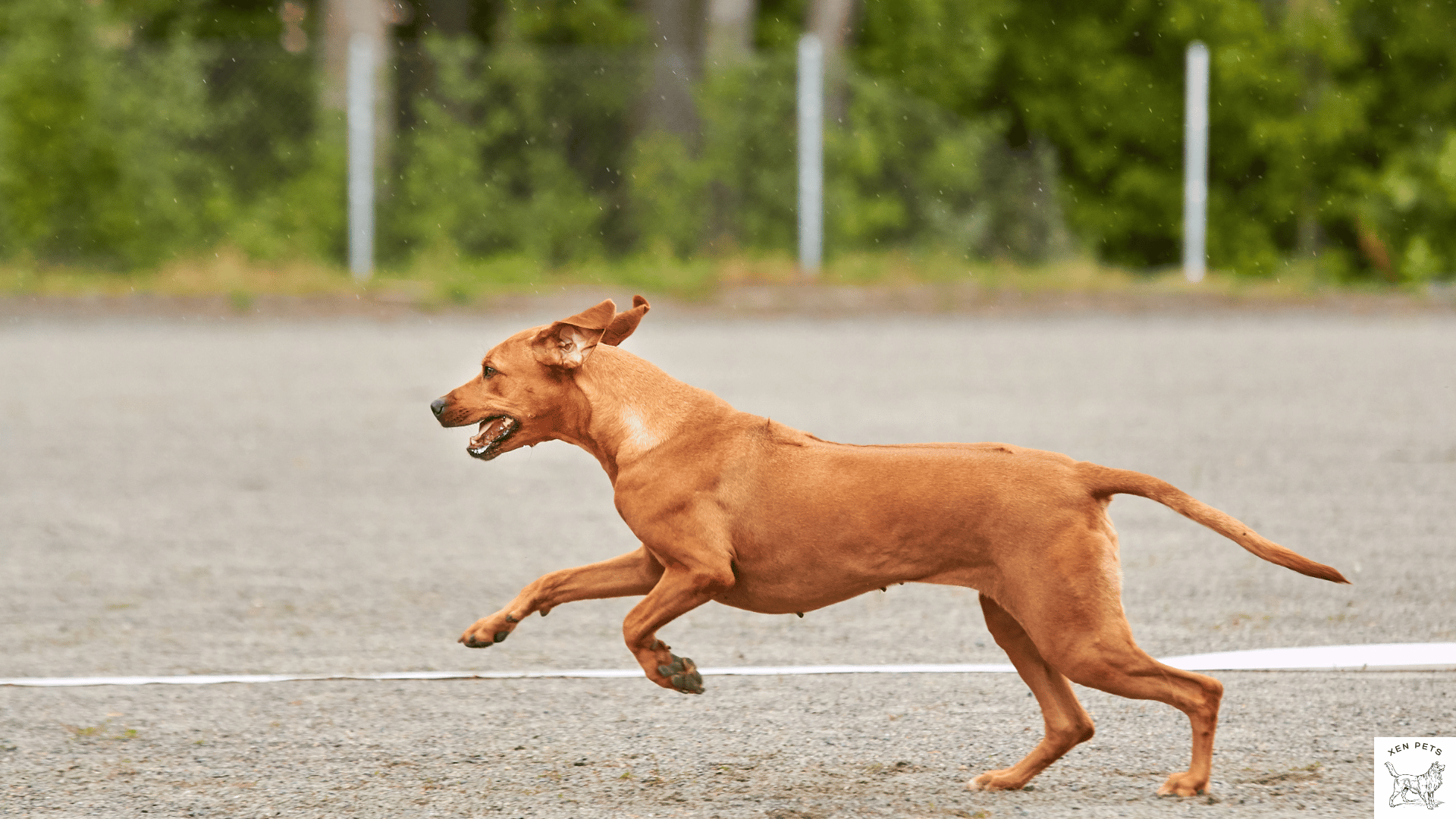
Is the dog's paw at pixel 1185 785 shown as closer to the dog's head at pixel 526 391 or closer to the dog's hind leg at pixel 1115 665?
the dog's hind leg at pixel 1115 665

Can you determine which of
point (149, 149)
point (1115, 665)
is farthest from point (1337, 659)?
point (149, 149)

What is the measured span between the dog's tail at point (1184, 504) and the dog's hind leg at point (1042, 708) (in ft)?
1.10

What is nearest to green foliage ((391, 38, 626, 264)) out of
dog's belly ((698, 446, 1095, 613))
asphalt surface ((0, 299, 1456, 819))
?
asphalt surface ((0, 299, 1456, 819))

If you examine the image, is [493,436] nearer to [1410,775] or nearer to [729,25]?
[1410,775]

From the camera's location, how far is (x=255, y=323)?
15.9 metres

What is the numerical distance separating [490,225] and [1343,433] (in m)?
11.0

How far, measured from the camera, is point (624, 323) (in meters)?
4.07

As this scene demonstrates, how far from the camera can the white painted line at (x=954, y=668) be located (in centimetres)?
485

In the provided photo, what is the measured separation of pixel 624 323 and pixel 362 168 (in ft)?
47.4

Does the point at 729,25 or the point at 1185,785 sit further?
the point at 729,25

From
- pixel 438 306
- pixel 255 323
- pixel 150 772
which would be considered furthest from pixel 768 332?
pixel 150 772

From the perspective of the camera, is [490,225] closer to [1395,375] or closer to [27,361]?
[27,361]

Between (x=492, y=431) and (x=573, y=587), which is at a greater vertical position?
(x=492, y=431)

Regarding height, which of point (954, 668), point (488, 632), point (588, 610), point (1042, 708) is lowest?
point (588, 610)
